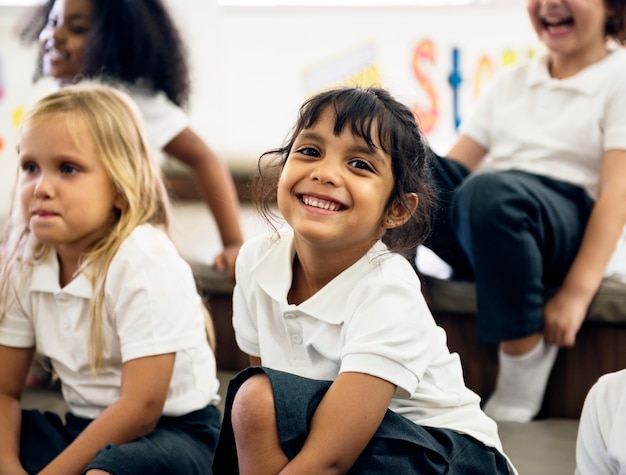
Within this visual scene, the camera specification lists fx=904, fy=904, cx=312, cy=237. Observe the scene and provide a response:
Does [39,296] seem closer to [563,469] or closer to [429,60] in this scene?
[563,469]

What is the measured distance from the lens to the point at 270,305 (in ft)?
3.45

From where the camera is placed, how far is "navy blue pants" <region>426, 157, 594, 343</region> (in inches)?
53.0

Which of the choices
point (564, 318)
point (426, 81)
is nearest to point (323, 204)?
point (564, 318)

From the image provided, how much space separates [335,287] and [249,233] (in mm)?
895

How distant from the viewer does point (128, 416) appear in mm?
1122

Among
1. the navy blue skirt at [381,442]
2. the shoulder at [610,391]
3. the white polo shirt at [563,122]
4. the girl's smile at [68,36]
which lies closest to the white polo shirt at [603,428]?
the shoulder at [610,391]

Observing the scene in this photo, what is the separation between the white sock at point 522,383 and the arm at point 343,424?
51 centimetres

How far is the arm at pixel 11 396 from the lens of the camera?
118 cm

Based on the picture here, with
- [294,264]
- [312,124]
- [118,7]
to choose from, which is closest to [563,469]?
[294,264]

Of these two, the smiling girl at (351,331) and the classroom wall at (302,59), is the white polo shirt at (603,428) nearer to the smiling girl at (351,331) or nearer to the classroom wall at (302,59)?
the smiling girl at (351,331)

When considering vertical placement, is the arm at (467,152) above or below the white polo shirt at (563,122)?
below

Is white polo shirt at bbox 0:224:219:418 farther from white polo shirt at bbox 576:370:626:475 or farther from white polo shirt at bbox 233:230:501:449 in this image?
white polo shirt at bbox 576:370:626:475

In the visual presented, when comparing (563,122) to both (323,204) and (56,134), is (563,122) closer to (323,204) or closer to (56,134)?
(323,204)

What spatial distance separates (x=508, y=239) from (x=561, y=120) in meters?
0.27
